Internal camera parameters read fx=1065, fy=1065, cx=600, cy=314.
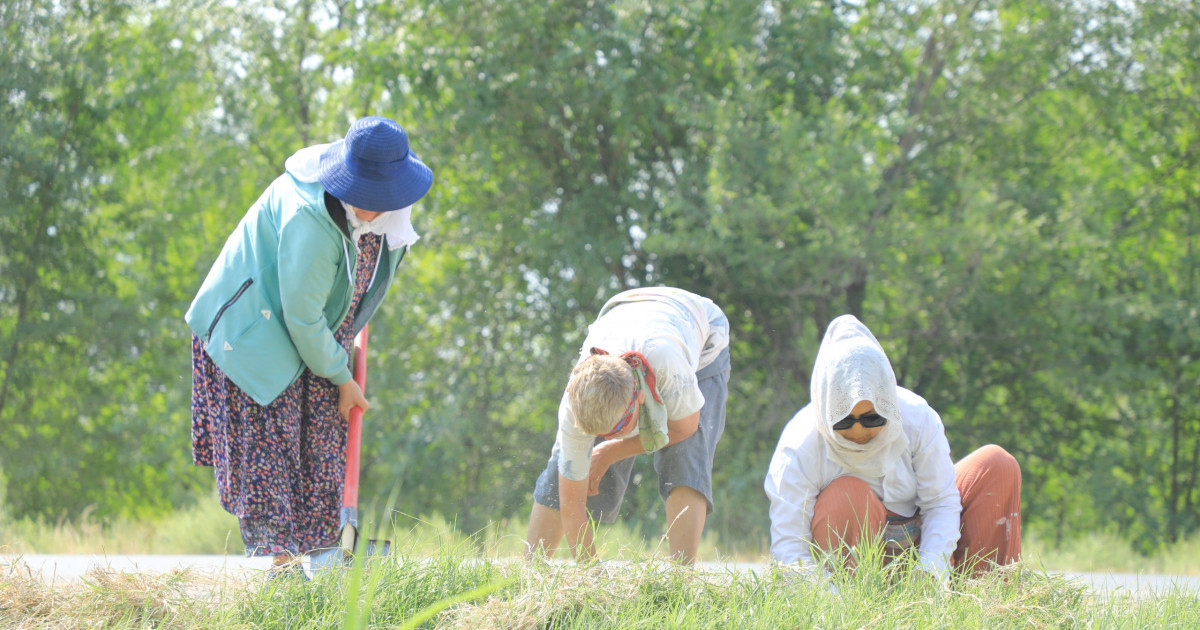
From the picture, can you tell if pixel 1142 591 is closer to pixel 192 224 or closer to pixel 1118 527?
pixel 1118 527

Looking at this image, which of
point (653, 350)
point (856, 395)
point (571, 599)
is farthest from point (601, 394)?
point (856, 395)

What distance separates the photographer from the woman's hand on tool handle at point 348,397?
3625 mm

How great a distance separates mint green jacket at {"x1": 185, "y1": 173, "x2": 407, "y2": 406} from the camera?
3.29 m

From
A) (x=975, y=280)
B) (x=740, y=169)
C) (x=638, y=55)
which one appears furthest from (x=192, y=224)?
(x=975, y=280)

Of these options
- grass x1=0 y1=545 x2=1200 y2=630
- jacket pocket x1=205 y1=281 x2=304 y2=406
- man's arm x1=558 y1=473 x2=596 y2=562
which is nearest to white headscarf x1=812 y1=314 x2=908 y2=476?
grass x1=0 y1=545 x2=1200 y2=630

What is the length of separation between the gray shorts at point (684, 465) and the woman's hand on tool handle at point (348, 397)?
70cm

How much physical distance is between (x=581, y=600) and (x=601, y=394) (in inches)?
23.5

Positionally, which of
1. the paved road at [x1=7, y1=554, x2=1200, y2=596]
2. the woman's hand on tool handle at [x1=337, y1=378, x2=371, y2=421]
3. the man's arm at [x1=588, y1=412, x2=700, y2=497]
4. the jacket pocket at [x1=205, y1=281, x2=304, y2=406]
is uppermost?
the jacket pocket at [x1=205, y1=281, x2=304, y2=406]

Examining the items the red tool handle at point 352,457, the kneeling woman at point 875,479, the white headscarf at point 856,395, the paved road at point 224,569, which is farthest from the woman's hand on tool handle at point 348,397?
the white headscarf at point 856,395

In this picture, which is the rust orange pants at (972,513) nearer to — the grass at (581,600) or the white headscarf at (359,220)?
the grass at (581,600)

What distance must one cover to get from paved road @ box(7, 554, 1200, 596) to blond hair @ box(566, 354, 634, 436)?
0.55m

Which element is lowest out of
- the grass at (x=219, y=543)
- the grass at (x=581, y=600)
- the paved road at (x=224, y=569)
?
the grass at (x=219, y=543)

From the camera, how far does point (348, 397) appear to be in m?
3.64

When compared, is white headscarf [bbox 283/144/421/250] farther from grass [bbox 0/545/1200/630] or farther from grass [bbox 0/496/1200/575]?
grass [bbox 0/496/1200/575]
